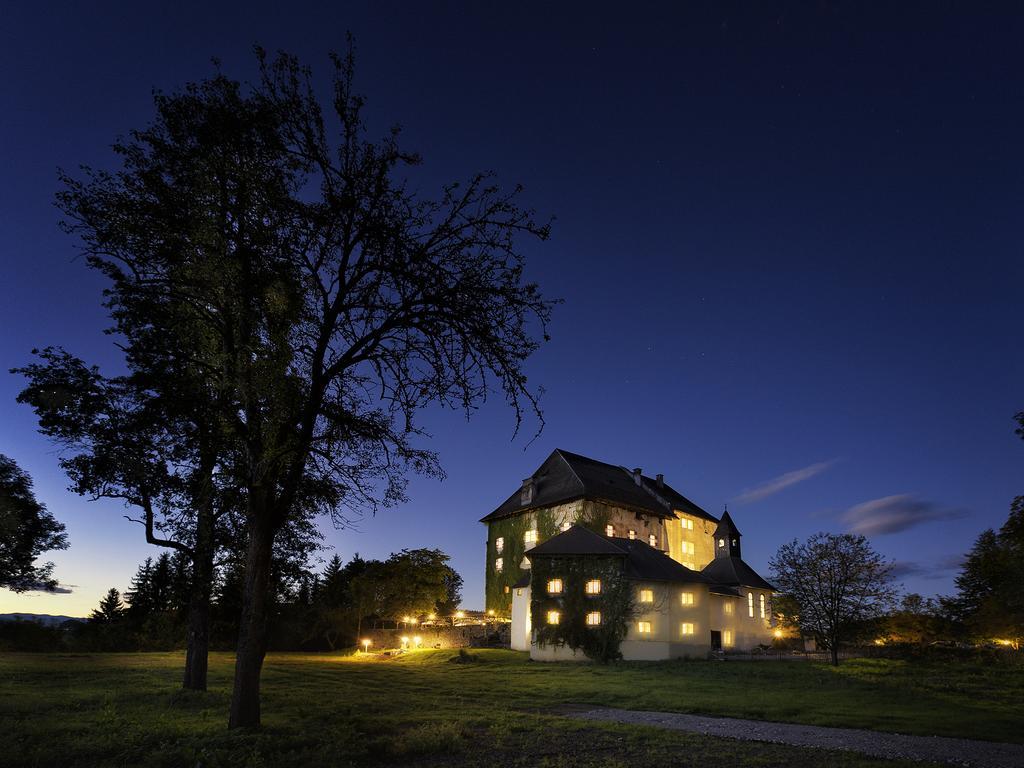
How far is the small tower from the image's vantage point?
5975 cm

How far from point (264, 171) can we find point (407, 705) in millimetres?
14136

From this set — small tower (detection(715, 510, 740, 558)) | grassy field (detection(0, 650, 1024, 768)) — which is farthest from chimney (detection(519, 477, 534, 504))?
grassy field (detection(0, 650, 1024, 768))

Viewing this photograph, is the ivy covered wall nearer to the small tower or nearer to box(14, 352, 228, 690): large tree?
the small tower

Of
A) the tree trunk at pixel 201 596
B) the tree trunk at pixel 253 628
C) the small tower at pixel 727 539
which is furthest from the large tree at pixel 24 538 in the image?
the small tower at pixel 727 539

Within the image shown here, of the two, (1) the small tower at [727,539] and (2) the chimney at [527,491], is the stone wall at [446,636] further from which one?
(1) the small tower at [727,539]

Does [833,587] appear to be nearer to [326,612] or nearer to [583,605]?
[583,605]

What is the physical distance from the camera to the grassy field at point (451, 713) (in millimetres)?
10406

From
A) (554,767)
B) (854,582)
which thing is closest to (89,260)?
(554,767)

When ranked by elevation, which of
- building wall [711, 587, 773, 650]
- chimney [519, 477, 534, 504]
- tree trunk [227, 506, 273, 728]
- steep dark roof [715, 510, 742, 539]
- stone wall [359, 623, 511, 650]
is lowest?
stone wall [359, 623, 511, 650]

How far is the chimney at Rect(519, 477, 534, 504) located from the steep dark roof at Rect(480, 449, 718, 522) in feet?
0.85

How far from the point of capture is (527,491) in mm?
57500

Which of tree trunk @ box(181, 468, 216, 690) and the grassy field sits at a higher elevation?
tree trunk @ box(181, 468, 216, 690)

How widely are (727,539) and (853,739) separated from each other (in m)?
50.0

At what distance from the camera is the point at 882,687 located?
76.2ft
